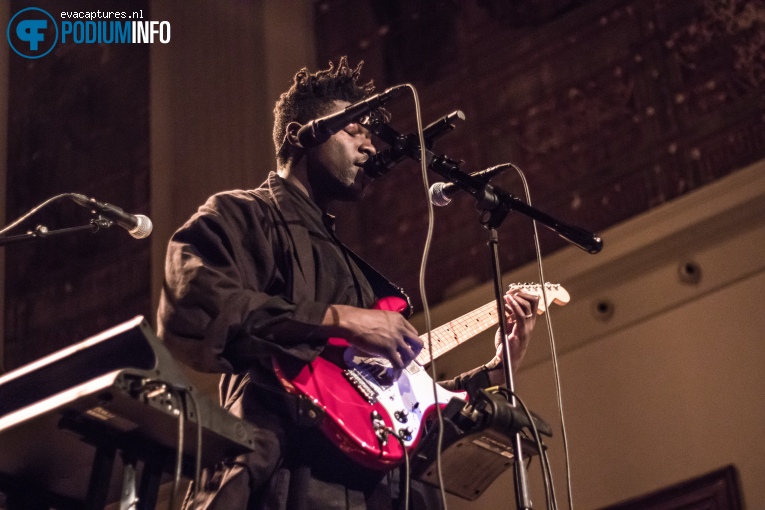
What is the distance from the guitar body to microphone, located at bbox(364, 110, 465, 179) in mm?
360

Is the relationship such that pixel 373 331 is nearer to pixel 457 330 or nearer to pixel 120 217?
pixel 457 330

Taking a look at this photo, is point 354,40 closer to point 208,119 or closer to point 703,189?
point 208,119

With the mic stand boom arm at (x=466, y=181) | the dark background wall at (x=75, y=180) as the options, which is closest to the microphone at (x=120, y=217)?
the mic stand boom arm at (x=466, y=181)

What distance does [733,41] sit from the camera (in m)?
5.51

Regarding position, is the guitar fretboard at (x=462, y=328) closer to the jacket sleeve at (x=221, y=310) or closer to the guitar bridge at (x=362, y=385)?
the guitar bridge at (x=362, y=385)

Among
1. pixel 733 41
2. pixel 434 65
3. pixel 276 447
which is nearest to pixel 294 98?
pixel 276 447

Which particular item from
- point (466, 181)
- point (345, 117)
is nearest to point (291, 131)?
point (345, 117)

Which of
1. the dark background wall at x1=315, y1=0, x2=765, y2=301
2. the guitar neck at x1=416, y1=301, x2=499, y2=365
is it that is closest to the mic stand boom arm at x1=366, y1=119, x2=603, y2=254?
the guitar neck at x1=416, y1=301, x2=499, y2=365

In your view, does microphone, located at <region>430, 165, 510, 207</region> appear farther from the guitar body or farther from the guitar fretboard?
the guitar fretboard

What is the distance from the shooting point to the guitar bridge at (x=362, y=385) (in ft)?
8.29

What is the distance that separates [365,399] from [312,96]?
1098mm

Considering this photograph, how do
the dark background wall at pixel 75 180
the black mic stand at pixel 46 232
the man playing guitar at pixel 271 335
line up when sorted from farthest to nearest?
the dark background wall at pixel 75 180, the black mic stand at pixel 46 232, the man playing guitar at pixel 271 335

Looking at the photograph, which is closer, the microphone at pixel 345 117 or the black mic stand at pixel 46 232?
the microphone at pixel 345 117

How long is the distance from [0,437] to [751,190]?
4060 millimetres
